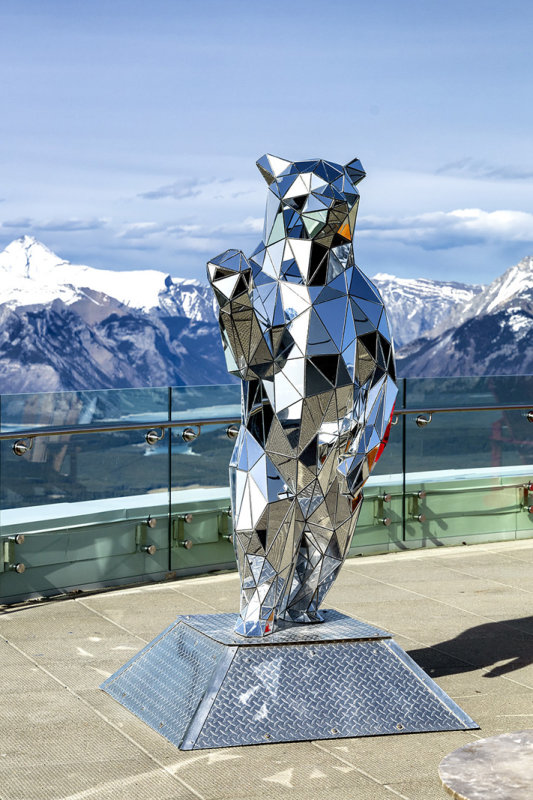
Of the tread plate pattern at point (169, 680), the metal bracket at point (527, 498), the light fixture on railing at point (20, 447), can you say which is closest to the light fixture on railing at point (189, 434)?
the light fixture on railing at point (20, 447)

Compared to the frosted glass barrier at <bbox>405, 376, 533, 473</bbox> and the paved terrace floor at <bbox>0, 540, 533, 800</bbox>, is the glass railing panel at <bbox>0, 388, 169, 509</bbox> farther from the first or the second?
the frosted glass barrier at <bbox>405, 376, 533, 473</bbox>

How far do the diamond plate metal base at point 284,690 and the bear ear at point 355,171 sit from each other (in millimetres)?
2143

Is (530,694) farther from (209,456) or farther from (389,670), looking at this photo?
(209,456)

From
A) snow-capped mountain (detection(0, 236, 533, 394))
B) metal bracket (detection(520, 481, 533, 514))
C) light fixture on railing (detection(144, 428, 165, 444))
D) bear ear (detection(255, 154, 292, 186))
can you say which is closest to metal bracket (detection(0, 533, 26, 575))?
light fixture on railing (detection(144, 428, 165, 444))

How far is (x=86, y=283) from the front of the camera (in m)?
199

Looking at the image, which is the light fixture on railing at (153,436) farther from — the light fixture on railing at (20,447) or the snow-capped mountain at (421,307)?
the snow-capped mountain at (421,307)

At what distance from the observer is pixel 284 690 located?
4.34m

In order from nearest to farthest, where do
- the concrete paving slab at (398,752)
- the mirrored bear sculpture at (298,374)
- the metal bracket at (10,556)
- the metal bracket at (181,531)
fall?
the concrete paving slab at (398,752), the mirrored bear sculpture at (298,374), the metal bracket at (10,556), the metal bracket at (181,531)

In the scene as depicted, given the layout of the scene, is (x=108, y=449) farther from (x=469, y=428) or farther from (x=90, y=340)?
(x=90, y=340)

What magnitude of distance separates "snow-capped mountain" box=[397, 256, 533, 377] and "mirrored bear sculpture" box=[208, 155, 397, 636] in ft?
398

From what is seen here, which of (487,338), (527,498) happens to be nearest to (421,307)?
(487,338)

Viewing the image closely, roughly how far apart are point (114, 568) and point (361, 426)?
2904 mm

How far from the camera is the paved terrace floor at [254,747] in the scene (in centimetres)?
378

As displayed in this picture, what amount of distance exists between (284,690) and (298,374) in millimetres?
1400
